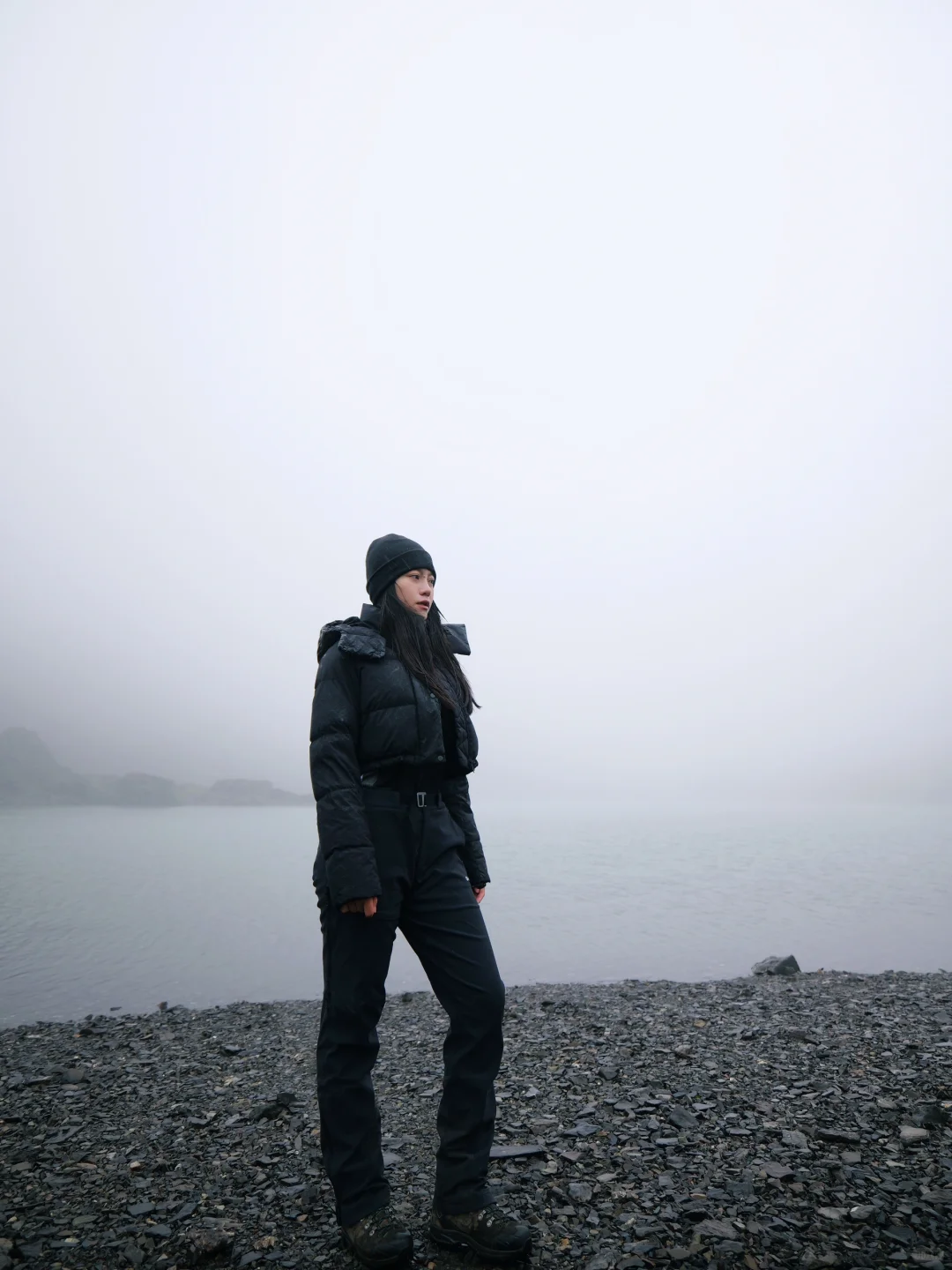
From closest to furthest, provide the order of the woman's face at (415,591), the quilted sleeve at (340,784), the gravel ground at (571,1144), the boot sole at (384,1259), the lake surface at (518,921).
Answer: the boot sole at (384,1259)
the quilted sleeve at (340,784)
the gravel ground at (571,1144)
the woman's face at (415,591)
the lake surface at (518,921)

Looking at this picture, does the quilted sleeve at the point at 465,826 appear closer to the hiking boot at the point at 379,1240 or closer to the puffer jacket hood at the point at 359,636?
the puffer jacket hood at the point at 359,636

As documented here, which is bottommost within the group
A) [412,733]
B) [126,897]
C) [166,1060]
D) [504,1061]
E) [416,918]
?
[126,897]

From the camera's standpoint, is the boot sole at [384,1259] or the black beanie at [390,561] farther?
the black beanie at [390,561]

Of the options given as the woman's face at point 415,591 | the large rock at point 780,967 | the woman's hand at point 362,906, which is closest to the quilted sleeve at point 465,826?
the woman's hand at point 362,906

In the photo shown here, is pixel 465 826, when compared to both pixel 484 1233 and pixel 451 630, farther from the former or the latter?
pixel 484 1233

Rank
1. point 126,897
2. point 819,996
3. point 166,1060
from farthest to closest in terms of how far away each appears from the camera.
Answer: point 126,897 < point 819,996 < point 166,1060

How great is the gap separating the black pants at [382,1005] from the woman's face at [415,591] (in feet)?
3.78

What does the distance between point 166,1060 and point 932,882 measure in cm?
3982

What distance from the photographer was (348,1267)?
12.3ft

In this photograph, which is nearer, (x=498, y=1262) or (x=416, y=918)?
(x=498, y=1262)

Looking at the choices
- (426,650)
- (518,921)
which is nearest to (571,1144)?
(426,650)

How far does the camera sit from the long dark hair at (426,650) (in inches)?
172

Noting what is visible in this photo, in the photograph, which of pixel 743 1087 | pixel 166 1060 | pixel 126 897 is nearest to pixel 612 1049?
pixel 743 1087

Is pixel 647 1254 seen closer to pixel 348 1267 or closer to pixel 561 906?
pixel 348 1267
